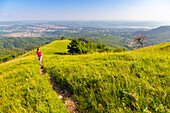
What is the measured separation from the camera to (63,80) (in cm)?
711

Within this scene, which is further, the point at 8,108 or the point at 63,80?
the point at 63,80

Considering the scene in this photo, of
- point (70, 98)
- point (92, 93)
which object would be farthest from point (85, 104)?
point (70, 98)

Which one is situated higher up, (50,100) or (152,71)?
(152,71)

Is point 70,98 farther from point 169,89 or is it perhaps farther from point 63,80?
point 169,89

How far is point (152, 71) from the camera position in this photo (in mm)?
5938

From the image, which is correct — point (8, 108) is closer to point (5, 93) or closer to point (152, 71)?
point (5, 93)

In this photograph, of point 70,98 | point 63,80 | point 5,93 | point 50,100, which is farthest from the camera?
point 63,80

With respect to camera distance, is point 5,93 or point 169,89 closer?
point 169,89

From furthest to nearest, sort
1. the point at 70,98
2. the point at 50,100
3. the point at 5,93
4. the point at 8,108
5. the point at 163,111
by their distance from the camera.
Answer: the point at 5,93
the point at 70,98
the point at 50,100
the point at 8,108
the point at 163,111

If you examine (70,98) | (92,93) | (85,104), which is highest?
(92,93)

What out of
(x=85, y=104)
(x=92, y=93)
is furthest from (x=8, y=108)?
(x=92, y=93)

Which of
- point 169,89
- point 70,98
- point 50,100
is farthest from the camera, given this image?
point 70,98

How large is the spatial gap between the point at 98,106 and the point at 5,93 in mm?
6144

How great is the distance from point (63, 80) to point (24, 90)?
2596 mm
